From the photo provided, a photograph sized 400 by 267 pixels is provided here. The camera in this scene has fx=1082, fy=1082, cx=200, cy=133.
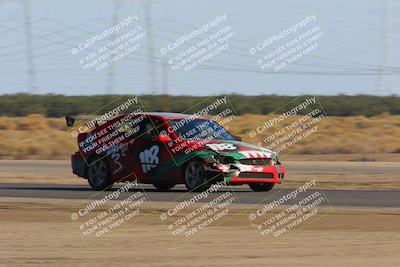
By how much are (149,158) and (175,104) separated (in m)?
66.9

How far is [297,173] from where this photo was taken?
27625mm

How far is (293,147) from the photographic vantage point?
152 feet

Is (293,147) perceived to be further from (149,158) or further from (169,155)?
(169,155)

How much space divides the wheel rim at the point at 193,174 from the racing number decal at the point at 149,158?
29.0 inches

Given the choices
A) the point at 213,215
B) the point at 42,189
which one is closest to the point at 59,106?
the point at 42,189

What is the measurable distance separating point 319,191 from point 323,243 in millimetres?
8367

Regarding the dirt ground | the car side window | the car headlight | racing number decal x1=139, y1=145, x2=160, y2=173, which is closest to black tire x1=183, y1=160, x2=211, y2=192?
the car headlight

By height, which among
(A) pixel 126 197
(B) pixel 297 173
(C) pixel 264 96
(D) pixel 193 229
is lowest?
(C) pixel 264 96

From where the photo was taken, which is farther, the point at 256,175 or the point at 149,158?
the point at 149,158

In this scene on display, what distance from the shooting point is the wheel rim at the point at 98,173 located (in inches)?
816

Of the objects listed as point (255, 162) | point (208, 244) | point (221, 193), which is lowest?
point (221, 193)

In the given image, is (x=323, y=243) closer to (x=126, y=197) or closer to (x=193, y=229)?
(x=193, y=229)

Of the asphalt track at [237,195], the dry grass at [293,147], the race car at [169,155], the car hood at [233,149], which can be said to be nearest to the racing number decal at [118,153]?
the race car at [169,155]

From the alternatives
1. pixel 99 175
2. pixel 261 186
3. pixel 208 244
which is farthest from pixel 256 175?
pixel 208 244
